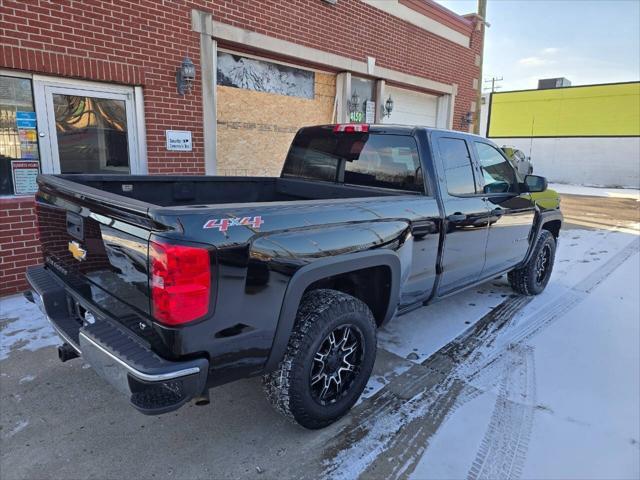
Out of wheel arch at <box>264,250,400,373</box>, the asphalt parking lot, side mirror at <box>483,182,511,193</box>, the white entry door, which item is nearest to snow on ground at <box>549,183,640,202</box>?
side mirror at <box>483,182,511,193</box>

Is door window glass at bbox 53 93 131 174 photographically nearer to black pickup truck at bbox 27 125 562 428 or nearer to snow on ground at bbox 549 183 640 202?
black pickup truck at bbox 27 125 562 428

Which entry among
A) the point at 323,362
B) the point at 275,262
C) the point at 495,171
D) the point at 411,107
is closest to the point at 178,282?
the point at 275,262

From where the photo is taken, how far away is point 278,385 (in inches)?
96.6

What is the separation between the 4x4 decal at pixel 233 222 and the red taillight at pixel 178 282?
0.14 metres

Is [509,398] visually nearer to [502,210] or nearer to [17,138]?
[502,210]

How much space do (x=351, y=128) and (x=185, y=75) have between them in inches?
121

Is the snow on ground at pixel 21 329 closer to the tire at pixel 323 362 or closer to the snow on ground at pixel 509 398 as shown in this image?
the tire at pixel 323 362

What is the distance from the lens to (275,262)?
7.23ft

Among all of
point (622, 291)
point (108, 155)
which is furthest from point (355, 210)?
point (622, 291)

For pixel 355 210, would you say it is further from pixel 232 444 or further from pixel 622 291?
pixel 622 291

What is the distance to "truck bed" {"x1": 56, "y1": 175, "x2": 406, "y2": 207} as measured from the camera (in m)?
3.45

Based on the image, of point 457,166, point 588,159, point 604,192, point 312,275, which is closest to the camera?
point 312,275

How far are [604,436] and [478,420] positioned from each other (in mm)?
746

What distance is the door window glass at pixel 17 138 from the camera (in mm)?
4637
